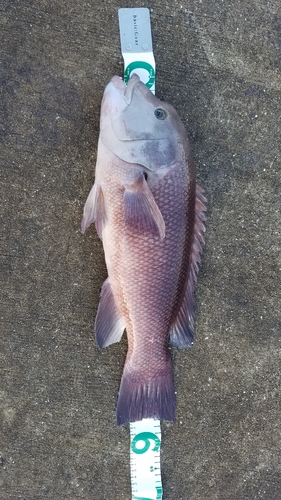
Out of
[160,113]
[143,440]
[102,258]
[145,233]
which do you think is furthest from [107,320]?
[160,113]

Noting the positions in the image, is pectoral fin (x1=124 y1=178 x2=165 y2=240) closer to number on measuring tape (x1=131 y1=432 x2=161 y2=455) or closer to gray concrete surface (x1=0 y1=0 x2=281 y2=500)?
gray concrete surface (x1=0 y1=0 x2=281 y2=500)

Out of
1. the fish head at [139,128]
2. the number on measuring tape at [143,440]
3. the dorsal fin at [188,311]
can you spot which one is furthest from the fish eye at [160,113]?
the number on measuring tape at [143,440]

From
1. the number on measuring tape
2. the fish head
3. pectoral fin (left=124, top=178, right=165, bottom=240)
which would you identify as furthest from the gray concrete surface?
pectoral fin (left=124, top=178, right=165, bottom=240)

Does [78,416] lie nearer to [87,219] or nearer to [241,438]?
[241,438]

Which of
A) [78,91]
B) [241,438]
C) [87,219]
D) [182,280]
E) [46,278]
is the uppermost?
[78,91]

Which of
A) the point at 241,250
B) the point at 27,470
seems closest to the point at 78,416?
the point at 27,470

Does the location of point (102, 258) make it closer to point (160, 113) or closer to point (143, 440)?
point (160, 113)

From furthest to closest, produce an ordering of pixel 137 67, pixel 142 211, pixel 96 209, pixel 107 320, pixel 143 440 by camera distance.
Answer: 1. pixel 143 440
2. pixel 137 67
3. pixel 107 320
4. pixel 96 209
5. pixel 142 211
